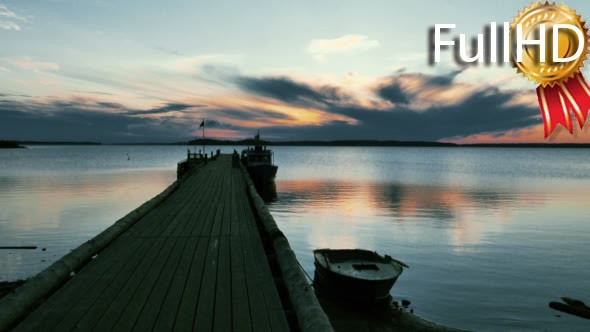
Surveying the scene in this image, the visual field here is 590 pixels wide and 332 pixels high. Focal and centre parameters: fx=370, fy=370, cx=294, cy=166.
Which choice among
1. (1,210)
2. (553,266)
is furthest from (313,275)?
(1,210)

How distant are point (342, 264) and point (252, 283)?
6.43 meters

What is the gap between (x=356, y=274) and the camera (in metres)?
11.9

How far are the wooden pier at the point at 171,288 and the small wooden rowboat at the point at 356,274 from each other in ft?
9.39

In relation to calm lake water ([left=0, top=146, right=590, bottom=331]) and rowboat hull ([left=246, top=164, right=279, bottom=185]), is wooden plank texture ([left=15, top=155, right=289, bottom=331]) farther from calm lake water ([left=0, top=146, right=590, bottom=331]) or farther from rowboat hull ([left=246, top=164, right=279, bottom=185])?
rowboat hull ([left=246, top=164, right=279, bottom=185])

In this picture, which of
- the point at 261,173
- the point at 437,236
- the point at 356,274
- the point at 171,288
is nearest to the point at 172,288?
the point at 171,288

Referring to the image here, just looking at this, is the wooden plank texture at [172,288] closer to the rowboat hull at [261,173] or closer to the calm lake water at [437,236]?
the calm lake water at [437,236]

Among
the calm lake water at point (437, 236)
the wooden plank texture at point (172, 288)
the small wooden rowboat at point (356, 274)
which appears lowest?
the calm lake water at point (437, 236)

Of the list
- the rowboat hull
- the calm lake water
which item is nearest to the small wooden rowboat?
the calm lake water

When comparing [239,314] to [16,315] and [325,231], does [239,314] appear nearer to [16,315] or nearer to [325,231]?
[16,315]

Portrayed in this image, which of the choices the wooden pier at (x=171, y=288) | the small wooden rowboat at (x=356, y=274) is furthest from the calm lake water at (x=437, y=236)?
the wooden pier at (x=171, y=288)

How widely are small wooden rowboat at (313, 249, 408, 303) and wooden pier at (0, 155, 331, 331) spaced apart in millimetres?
2862

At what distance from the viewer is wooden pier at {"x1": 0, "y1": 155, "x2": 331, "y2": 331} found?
→ 543cm

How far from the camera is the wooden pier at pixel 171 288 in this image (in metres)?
5.43

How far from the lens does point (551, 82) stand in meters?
13.6
